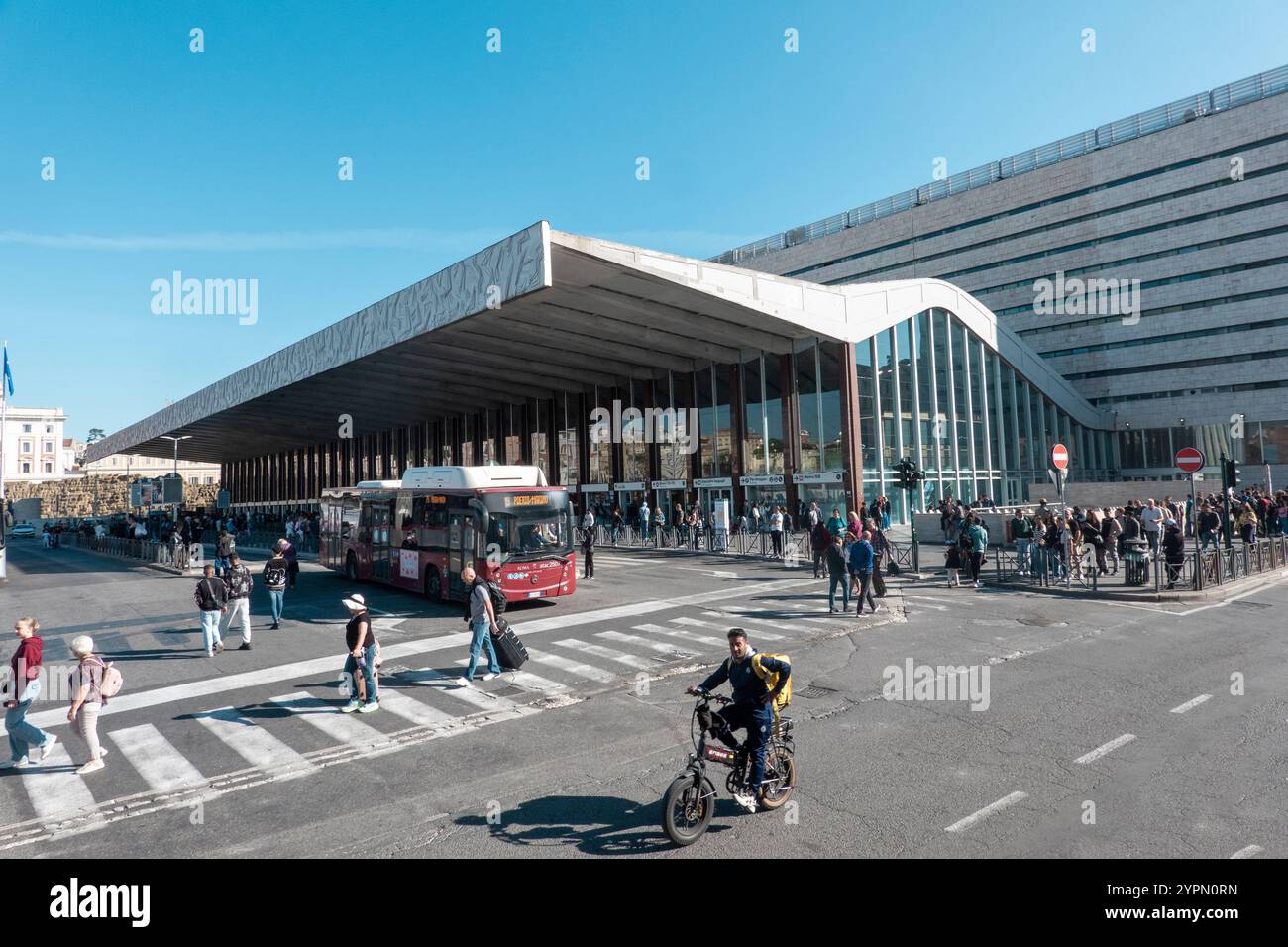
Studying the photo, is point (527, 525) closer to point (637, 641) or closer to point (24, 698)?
point (637, 641)

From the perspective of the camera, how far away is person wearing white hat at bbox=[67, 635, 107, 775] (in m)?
7.86

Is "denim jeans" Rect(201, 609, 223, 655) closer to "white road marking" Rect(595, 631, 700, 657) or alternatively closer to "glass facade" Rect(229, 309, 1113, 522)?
"white road marking" Rect(595, 631, 700, 657)

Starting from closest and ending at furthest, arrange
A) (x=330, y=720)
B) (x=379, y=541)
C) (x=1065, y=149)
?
(x=330, y=720), (x=379, y=541), (x=1065, y=149)

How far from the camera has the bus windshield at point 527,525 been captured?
658 inches

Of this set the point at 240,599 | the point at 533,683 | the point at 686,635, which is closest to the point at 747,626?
the point at 686,635

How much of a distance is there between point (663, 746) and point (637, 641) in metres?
5.52

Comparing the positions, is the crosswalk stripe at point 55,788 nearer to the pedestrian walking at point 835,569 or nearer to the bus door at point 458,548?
the bus door at point 458,548

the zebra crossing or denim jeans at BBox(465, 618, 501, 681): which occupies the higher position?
denim jeans at BBox(465, 618, 501, 681)

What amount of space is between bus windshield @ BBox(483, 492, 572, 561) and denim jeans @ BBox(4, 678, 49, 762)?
9.24 meters

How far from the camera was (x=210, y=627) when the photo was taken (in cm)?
1322
